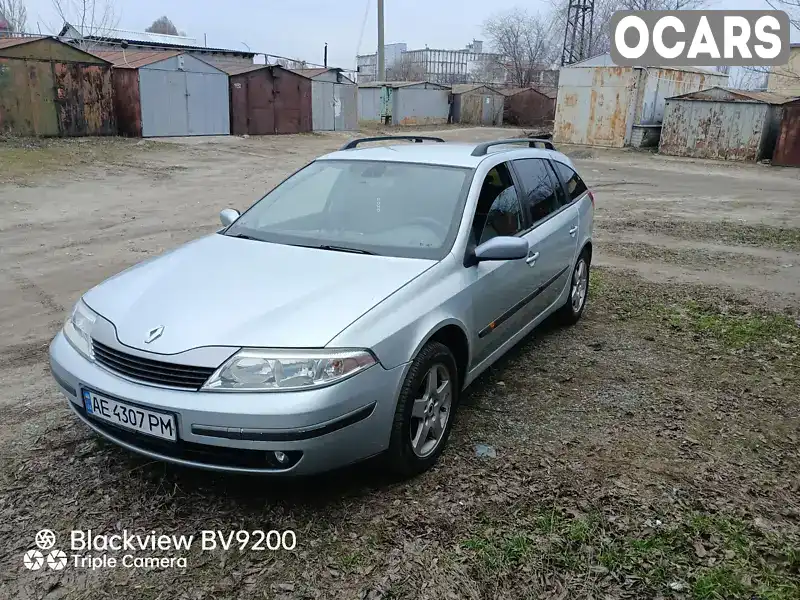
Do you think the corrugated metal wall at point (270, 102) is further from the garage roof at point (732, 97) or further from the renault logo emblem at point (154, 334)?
the renault logo emblem at point (154, 334)

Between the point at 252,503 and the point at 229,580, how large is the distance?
47cm

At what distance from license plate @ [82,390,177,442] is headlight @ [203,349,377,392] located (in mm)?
220

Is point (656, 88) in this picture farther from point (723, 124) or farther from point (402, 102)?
point (402, 102)

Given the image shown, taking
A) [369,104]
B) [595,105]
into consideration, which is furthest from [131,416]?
[369,104]

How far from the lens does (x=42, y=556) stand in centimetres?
264

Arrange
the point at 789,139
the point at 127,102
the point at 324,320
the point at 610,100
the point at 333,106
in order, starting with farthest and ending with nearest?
the point at 333,106 → the point at 610,100 → the point at 127,102 → the point at 789,139 → the point at 324,320

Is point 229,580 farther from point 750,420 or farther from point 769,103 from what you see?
point 769,103

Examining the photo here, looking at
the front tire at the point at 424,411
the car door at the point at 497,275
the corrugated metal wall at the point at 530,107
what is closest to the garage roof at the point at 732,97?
the corrugated metal wall at the point at 530,107

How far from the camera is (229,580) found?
2535mm

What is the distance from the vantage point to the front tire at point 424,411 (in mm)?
2957

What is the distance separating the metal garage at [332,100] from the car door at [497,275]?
84.9ft

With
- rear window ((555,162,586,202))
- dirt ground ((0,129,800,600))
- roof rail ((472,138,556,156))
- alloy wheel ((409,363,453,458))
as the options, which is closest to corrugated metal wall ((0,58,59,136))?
dirt ground ((0,129,800,600))

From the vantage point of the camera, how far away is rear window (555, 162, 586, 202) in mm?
5262
